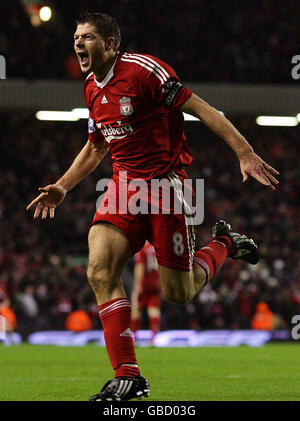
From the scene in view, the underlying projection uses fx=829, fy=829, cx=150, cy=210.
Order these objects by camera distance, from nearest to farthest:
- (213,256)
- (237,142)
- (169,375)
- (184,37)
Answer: (237,142)
(213,256)
(169,375)
(184,37)

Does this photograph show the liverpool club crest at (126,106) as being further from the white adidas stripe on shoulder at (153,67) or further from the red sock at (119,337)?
the red sock at (119,337)

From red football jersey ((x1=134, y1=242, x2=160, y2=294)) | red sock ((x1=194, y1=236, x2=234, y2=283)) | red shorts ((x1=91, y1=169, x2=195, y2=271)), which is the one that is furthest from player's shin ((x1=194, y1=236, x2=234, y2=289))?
red football jersey ((x1=134, y1=242, x2=160, y2=294))

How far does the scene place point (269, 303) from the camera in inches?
685

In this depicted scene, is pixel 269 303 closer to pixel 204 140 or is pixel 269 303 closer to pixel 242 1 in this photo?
pixel 204 140

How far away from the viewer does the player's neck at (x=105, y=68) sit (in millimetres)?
5047

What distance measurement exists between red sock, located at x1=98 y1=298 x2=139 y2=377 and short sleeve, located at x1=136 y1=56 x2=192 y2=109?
1210mm

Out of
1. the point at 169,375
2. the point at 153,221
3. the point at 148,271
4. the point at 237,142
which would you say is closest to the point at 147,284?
the point at 148,271

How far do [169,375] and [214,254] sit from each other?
1.80 meters

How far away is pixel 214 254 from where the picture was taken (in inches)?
230

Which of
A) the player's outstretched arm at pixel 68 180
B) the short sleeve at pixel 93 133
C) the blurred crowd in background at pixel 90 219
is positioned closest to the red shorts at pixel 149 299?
the blurred crowd in background at pixel 90 219

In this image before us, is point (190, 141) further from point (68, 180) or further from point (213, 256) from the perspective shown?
point (68, 180)

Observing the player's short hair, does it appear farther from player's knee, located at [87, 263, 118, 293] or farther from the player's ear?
player's knee, located at [87, 263, 118, 293]

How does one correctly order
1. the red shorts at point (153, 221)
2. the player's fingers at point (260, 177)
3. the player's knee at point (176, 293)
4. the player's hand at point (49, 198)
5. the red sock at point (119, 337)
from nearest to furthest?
the player's fingers at point (260, 177) → the red sock at point (119, 337) → the red shorts at point (153, 221) → the player's knee at point (176, 293) → the player's hand at point (49, 198)
